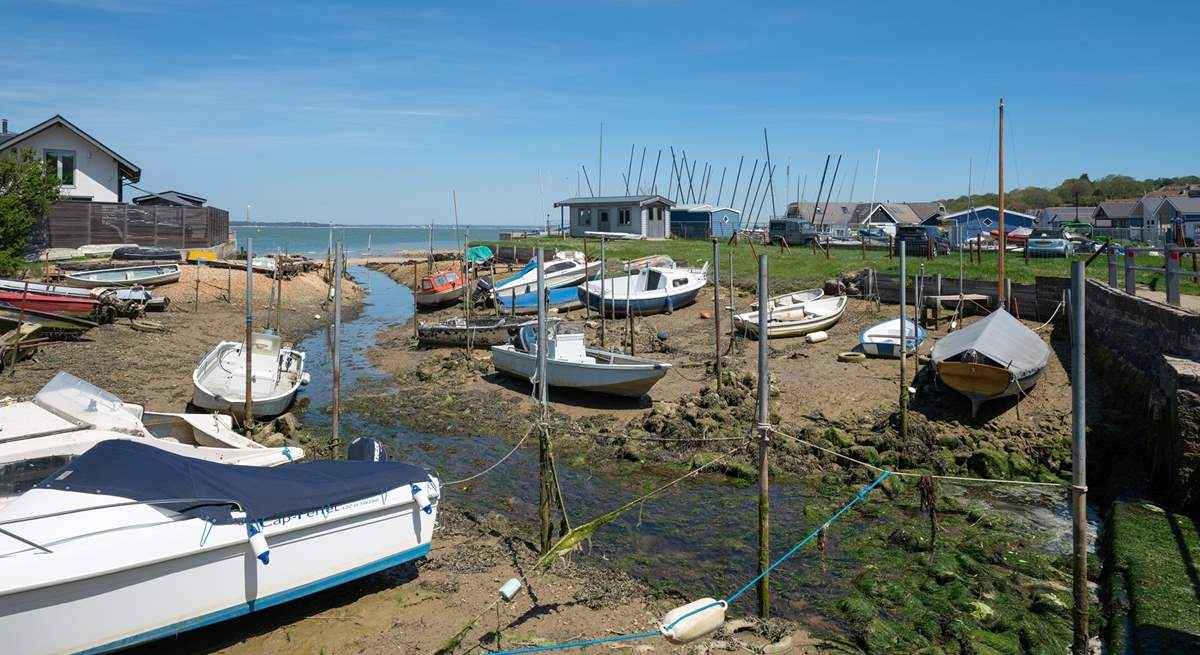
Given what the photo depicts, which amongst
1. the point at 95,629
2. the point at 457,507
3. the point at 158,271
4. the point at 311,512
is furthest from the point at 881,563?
the point at 158,271

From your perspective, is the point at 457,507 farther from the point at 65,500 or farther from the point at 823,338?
the point at 823,338

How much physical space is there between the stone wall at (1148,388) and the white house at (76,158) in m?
46.1

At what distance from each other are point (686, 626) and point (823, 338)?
18095mm

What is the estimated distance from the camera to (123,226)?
4444 centimetres

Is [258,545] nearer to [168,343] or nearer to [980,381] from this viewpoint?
[980,381]

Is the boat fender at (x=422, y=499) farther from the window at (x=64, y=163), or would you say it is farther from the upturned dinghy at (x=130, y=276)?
the window at (x=64, y=163)

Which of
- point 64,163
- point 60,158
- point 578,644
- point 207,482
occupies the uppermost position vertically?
point 60,158

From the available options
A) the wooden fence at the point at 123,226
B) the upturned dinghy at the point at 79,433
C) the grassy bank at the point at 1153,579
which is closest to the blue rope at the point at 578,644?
the grassy bank at the point at 1153,579

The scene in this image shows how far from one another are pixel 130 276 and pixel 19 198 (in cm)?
515

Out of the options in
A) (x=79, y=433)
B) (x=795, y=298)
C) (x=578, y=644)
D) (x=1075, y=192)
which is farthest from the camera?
(x=1075, y=192)

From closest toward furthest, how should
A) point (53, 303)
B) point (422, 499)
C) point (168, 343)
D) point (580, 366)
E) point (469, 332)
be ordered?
point (422, 499)
point (580, 366)
point (53, 303)
point (168, 343)
point (469, 332)

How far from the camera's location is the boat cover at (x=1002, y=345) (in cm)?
1738

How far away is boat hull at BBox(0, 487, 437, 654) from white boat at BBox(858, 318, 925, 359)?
15.6 meters

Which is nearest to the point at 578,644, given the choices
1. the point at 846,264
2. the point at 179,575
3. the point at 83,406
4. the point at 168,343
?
the point at 179,575
